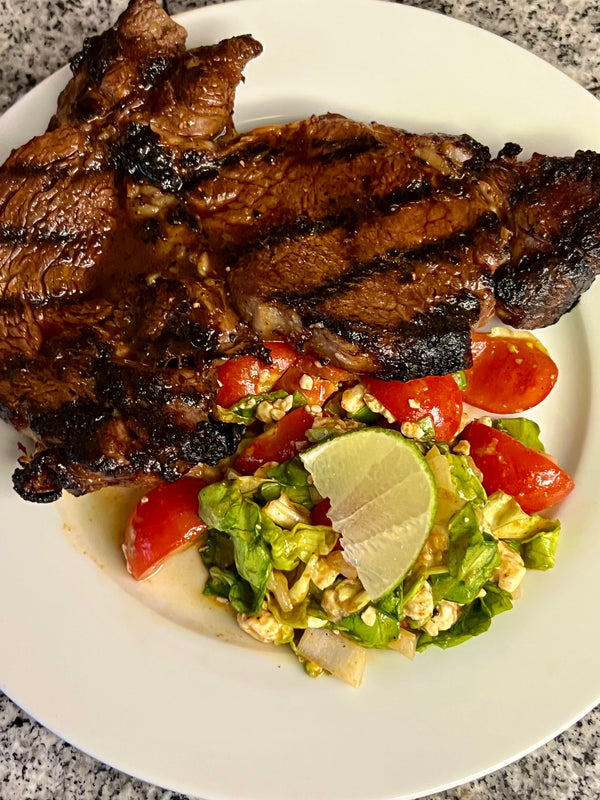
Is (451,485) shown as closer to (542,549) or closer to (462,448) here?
(462,448)

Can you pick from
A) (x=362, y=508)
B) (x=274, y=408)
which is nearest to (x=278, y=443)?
(x=274, y=408)

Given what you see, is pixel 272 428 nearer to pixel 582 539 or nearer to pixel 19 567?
pixel 19 567

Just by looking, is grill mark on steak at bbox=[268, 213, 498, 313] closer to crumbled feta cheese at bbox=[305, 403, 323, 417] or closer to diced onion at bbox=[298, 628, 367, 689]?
crumbled feta cheese at bbox=[305, 403, 323, 417]

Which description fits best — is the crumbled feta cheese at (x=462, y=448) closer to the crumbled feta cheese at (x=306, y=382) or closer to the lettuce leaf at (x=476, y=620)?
the lettuce leaf at (x=476, y=620)

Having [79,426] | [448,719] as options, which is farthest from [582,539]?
[79,426]

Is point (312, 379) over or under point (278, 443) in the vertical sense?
over

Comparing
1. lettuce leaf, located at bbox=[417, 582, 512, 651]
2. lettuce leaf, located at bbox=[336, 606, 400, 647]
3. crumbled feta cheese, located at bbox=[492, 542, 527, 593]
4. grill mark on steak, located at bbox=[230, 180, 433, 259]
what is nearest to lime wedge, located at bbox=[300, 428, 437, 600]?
lettuce leaf, located at bbox=[336, 606, 400, 647]
